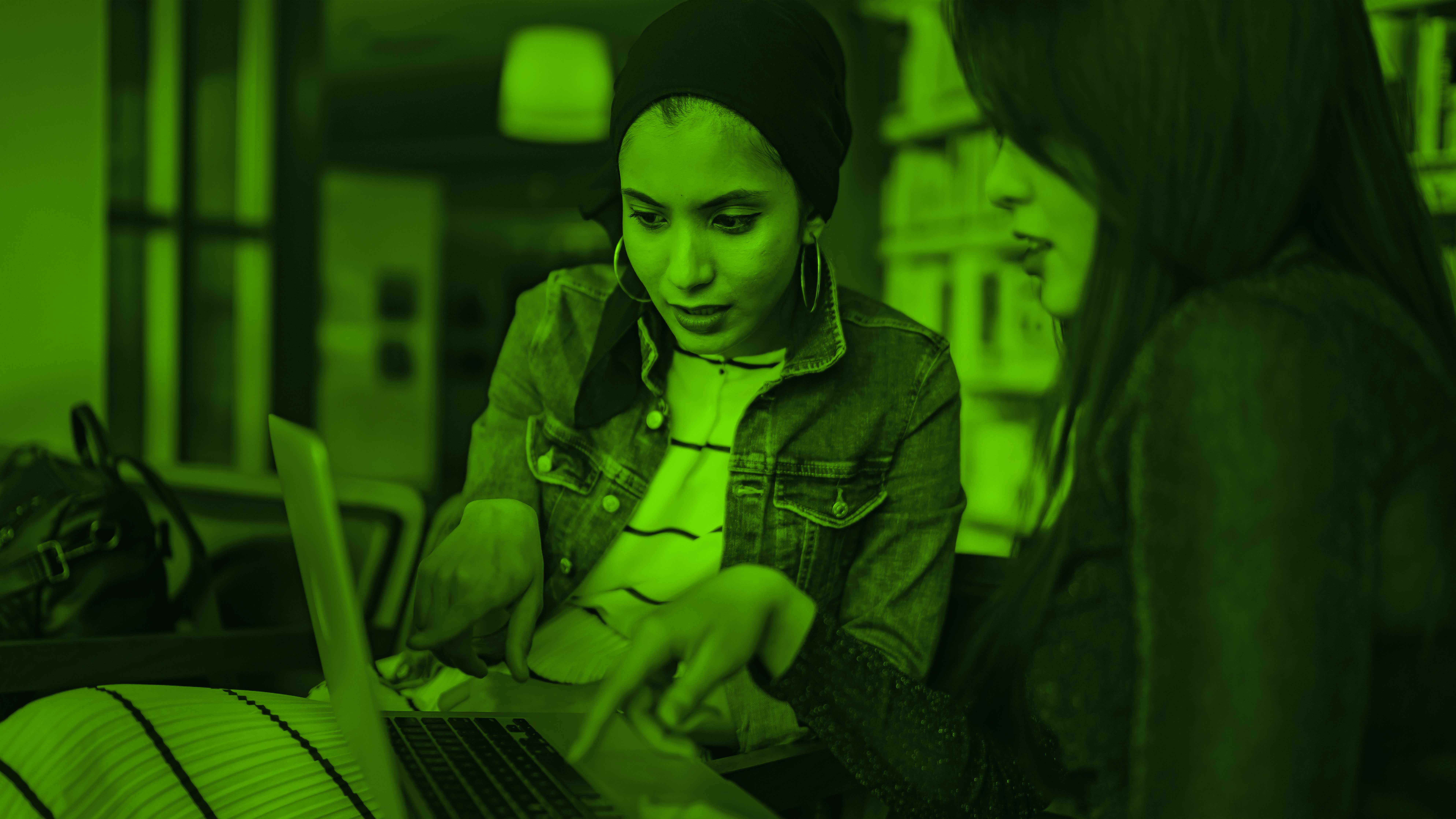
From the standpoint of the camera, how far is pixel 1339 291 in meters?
0.60

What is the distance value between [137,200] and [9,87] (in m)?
0.44

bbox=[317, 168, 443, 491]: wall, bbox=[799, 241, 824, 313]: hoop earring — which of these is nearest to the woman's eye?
bbox=[799, 241, 824, 313]: hoop earring

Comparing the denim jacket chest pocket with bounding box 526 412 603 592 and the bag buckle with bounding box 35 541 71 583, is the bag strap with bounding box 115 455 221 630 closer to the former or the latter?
the bag buckle with bounding box 35 541 71 583

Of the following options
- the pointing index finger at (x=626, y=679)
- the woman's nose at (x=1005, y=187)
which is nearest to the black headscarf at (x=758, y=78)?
the woman's nose at (x=1005, y=187)

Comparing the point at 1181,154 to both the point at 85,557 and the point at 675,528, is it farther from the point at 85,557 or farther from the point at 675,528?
the point at 85,557

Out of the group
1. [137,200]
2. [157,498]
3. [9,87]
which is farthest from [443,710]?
[137,200]

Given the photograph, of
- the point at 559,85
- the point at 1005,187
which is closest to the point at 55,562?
the point at 1005,187

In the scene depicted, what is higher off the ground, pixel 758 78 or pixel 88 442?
pixel 758 78

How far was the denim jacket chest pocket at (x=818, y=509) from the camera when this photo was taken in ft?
3.50

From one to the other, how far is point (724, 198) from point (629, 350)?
26cm

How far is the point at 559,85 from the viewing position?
3.41 m

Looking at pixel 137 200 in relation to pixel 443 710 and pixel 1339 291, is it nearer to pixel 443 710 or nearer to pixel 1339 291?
pixel 443 710

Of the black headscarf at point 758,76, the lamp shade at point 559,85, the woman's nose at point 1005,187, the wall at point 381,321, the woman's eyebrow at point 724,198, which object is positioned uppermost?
the lamp shade at point 559,85

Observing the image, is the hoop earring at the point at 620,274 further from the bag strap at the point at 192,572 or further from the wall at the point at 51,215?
the wall at the point at 51,215
